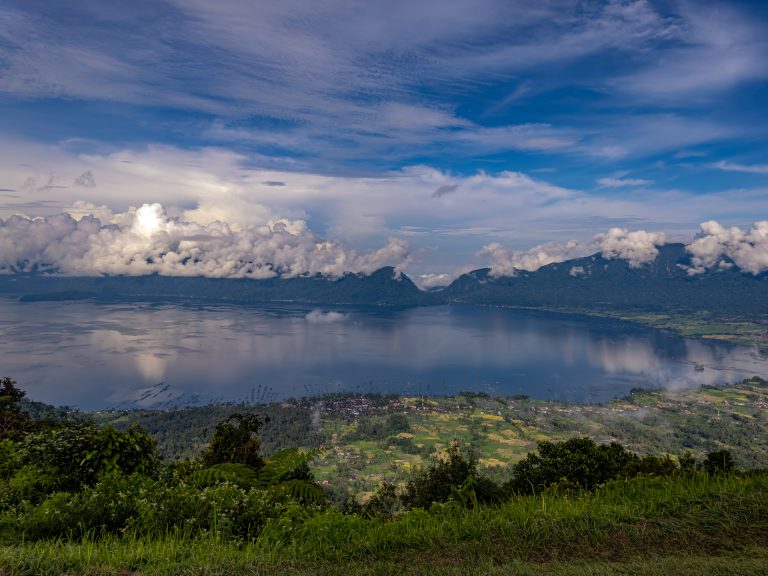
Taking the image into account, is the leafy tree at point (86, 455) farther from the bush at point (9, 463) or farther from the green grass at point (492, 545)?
the green grass at point (492, 545)

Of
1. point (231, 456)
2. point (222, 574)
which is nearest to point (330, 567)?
point (222, 574)

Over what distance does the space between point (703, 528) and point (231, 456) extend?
37.6 ft

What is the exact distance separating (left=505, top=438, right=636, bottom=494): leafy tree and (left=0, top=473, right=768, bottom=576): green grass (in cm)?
1174

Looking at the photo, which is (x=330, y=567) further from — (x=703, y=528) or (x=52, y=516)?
(x=703, y=528)

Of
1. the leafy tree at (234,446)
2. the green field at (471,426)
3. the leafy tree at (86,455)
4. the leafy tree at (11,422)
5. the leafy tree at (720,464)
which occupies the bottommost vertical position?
the green field at (471,426)

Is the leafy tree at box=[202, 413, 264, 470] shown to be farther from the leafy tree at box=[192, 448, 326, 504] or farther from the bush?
the bush

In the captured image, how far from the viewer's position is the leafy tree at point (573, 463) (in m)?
16.1

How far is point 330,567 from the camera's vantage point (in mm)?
3725

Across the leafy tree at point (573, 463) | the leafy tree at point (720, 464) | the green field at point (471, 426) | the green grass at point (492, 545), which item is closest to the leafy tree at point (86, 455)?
the green grass at point (492, 545)

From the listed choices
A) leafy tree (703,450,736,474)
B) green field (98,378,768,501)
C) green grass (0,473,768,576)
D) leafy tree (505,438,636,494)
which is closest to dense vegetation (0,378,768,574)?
green grass (0,473,768,576)

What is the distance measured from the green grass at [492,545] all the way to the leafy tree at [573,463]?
11740 mm

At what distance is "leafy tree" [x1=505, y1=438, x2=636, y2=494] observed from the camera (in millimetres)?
16094

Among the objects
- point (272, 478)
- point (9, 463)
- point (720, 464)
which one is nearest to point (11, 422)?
point (9, 463)

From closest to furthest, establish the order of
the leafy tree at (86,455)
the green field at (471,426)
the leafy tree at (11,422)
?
the leafy tree at (86,455)
the leafy tree at (11,422)
the green field at (471,426)
